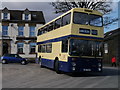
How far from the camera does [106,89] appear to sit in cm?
921

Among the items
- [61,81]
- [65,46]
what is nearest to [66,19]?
[65,46]

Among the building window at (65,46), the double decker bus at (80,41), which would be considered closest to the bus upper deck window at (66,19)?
the double decker bus at (80,41)

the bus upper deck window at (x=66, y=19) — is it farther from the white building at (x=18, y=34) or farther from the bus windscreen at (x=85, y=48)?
the white building at (x=18, y=34)

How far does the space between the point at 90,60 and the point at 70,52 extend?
60.2 inches

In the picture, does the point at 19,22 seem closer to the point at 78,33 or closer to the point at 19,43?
the point at 19,43

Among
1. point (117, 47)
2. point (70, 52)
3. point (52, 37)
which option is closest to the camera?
point (70, 52)

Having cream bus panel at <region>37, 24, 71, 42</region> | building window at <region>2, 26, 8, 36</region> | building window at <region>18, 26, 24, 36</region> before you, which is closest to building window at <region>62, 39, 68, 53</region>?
cream bus panel at <region>37, 24, 71, 42</region>

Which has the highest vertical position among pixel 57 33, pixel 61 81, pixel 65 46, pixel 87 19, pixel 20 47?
pixel 87 19

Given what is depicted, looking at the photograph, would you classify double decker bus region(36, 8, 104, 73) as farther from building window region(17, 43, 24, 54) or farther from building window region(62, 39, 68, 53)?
building window region(17, 43, 24, 54)

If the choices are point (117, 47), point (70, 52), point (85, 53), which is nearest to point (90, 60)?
point (85, 53)

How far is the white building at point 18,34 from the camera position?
3847 cm

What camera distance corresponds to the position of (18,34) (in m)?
39.1

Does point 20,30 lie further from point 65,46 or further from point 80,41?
point 80,41

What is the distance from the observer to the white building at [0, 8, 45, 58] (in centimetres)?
3847
